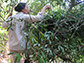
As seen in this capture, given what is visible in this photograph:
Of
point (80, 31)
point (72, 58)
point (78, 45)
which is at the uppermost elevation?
point (80, 31)

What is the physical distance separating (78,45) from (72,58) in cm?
24

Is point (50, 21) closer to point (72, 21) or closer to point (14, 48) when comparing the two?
point (72, 21)

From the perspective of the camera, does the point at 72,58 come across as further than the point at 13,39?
No

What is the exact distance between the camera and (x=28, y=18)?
4.53 feet

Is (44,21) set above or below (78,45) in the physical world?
above

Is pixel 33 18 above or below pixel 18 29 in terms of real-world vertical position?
above

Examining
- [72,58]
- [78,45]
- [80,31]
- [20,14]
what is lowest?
[72,58]

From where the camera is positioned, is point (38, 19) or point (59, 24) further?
point (38, 19)

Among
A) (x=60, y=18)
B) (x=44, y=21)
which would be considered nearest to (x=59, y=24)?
(x=60, y=18)

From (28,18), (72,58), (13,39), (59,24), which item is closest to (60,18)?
(59,24)

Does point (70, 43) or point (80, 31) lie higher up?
point (80, 31)

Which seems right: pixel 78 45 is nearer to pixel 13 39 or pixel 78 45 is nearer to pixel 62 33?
pixel 62 33

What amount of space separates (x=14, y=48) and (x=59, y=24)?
77 centimetres

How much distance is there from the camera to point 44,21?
1.36 metres
